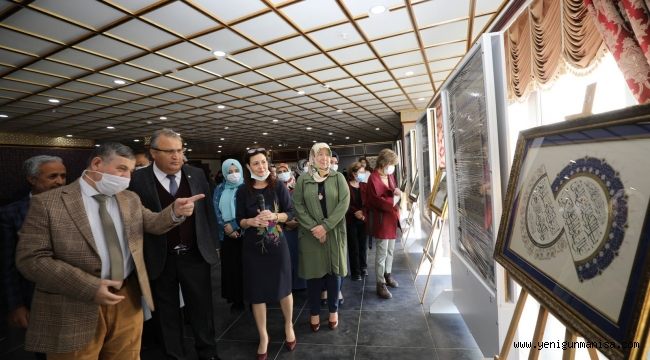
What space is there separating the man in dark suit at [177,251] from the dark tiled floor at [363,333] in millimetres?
424

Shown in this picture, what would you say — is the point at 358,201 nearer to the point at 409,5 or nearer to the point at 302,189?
the point at 302,189

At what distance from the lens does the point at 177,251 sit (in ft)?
6.11

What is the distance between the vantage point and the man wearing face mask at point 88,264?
1210 millimetres

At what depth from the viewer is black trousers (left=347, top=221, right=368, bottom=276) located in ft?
11.9

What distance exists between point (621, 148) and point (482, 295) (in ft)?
4.47

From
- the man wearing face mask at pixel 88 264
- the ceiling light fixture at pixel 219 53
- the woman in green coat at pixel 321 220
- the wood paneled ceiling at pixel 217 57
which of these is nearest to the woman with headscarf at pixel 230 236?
the woman in green coat at pixel 321 220

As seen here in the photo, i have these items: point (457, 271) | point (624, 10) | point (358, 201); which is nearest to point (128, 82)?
point (358, 201)

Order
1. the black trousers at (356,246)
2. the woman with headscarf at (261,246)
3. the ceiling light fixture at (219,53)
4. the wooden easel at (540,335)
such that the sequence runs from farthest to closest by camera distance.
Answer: the ceiling light fixture at (219,53)
the black trousers at (356,246)
the woman with headscarf at (261,246)
the wooden easel at (540,335)

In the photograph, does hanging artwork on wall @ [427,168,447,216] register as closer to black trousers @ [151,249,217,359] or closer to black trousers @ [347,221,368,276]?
black trousers @ [347,221,368,276]

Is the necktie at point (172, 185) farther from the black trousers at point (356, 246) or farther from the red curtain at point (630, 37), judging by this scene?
the red curtain at point (630, 37)

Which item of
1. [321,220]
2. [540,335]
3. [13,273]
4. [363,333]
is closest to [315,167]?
[321,220]

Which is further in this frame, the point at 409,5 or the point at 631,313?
the point at 409,5

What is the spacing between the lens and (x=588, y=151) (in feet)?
2.70

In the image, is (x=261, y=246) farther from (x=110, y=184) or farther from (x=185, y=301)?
(x=110, y=184)
